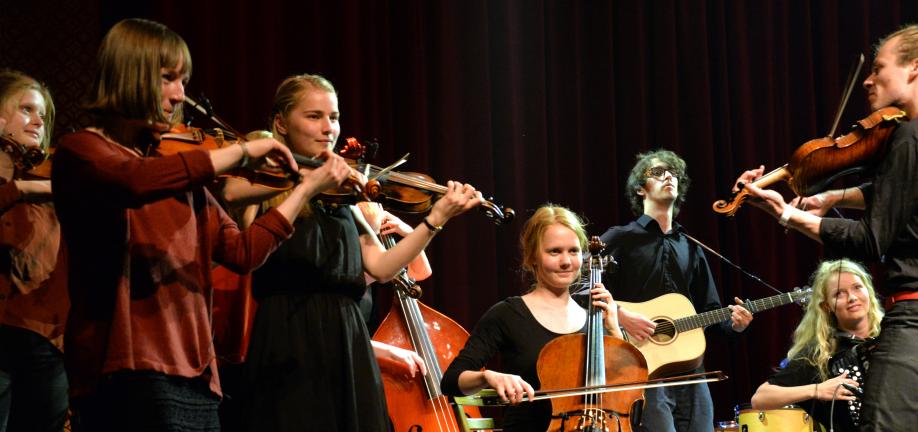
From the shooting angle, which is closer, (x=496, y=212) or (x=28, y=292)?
(x=496, y=212)

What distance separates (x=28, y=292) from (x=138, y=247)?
105 cm

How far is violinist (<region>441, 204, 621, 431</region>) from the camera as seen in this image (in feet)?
9.31

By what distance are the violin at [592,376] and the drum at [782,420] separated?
1.44 m

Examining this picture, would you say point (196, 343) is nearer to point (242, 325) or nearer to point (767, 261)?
point (242, 325)

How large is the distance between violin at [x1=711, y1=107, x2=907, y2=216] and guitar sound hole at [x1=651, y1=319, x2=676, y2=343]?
1.58 metres

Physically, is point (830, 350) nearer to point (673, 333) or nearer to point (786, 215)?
point (673, 333)

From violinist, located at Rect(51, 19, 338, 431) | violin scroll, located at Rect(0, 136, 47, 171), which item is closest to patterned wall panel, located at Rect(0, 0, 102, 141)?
violin scroll, located at Rect(0, 136, 47, 171)

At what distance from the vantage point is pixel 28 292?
256cm

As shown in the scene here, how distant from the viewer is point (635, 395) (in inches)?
110

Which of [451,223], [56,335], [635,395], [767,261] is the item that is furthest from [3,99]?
[767,261]

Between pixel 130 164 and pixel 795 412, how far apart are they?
3242 millimetres

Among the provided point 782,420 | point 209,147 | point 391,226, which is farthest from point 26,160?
point 782,420

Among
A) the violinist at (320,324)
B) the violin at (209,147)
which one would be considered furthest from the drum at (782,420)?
the violin at (209,147)

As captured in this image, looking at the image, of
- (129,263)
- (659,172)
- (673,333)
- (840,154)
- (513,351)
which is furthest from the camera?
(659,172)
